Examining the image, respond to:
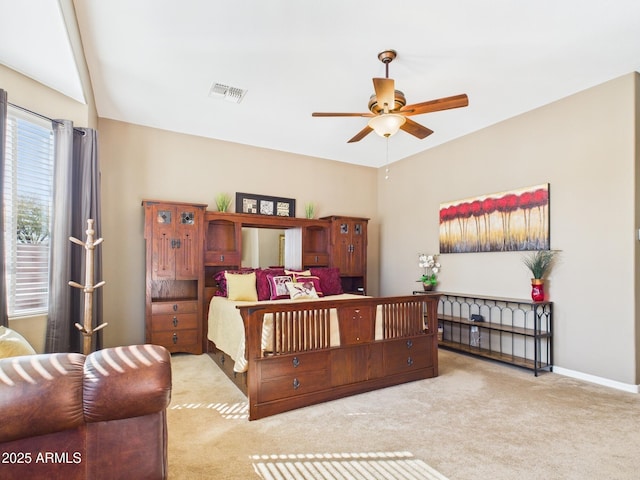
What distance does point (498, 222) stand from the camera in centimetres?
435

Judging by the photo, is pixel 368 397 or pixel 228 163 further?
pixel 228 163

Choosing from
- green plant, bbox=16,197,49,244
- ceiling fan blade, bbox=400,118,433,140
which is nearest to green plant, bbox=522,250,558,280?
ceiling fan blade, bbox=400,118,433,140

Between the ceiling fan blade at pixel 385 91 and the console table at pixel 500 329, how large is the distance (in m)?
1.95

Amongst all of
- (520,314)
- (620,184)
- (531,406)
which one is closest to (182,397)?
(531,406)

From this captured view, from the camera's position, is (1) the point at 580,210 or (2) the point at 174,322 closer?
(1) the point at 580,210

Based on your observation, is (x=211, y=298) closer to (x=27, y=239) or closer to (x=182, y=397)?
(x=182, y=397)

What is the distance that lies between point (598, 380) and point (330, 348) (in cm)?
264

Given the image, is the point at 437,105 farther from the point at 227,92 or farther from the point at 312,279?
the point at 312,279

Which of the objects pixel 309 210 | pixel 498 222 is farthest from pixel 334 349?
pixel 309 210

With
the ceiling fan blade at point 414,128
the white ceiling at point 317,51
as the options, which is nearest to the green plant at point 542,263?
the white ceiling at point 317,51

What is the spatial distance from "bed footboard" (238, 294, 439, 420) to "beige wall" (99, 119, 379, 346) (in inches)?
100

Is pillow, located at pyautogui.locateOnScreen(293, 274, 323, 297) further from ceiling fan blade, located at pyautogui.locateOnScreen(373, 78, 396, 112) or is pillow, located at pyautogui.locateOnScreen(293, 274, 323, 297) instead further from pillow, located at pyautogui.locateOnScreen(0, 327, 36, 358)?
pillow, located at pyautogui.locateOnScreen(0, 327, 36, 358)

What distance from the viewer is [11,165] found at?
9.34 ft

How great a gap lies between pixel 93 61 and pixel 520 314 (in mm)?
5064
